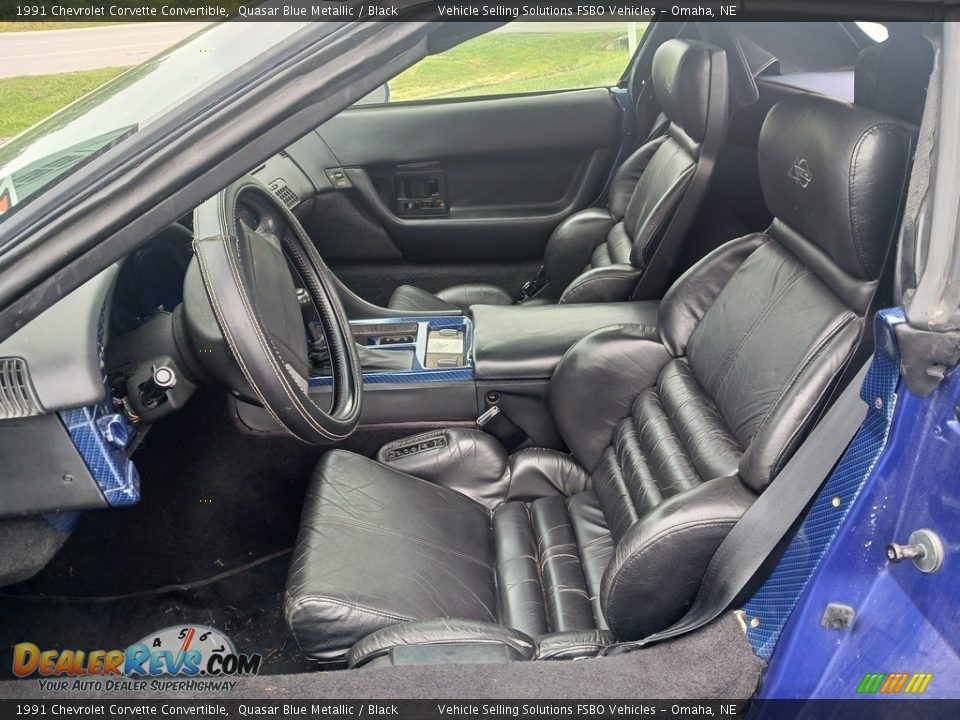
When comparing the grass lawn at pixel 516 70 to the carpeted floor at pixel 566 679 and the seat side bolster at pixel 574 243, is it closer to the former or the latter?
the seat side bolster at pixel 574 243

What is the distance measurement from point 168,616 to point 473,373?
0.90 meters

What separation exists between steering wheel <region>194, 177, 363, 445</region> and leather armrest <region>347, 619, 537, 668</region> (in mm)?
328

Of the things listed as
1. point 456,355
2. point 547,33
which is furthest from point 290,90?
point 547,33

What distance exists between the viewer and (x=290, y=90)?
3.22 ft

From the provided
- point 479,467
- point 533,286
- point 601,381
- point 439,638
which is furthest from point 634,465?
point 533,286

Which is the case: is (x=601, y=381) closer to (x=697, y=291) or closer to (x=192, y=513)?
(x=697, y=291)

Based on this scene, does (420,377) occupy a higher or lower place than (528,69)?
lower

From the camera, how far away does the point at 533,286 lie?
3.10m

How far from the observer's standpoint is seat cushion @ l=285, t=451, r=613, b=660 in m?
1.44

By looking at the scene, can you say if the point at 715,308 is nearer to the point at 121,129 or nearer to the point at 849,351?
the point at 849,351

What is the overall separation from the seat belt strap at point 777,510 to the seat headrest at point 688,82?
1243mm

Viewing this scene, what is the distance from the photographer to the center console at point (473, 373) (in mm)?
1989

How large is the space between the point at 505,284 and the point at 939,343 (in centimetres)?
231

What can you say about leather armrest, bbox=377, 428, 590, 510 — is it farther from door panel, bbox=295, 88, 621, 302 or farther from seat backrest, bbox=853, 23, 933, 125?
door panel, bbox=295, 88, 621, 302
